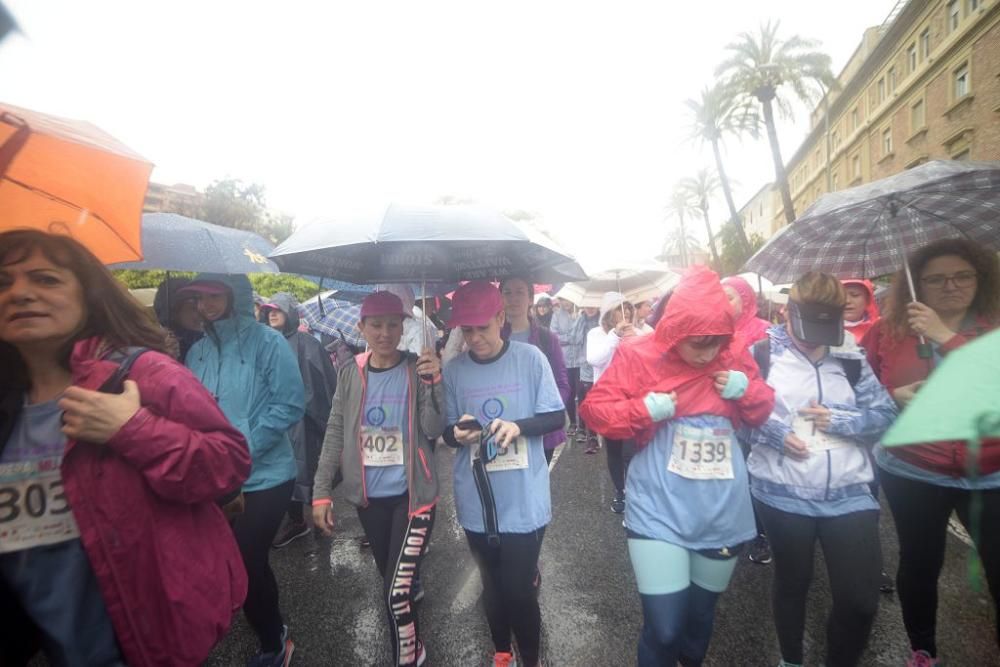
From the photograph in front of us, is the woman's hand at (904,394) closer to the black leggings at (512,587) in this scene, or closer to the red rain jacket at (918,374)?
the red rain jacket at (918,374)

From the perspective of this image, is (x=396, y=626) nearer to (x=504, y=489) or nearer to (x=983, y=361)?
(x=504, y=489)

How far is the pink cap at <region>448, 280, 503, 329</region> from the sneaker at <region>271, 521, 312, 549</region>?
10.1 feet

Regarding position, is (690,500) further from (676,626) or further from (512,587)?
(512,587)

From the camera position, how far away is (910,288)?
2400 mm

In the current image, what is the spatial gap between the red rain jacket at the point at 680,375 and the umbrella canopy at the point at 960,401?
1460mm

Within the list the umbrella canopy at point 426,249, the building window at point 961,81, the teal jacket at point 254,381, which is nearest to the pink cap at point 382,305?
the umbrella canopy at point 426,249

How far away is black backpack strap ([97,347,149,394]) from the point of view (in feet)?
4.40

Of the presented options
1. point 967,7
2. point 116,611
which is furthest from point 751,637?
point 967,7

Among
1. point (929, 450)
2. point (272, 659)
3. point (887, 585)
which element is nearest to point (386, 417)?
point (272, 659)

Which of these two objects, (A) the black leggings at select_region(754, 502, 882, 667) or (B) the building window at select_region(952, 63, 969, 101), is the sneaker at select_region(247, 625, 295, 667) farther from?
(B) the building window at select_region(952, 63, 969, 101)

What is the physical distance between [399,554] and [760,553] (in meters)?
2.92

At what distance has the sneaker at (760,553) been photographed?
348cm

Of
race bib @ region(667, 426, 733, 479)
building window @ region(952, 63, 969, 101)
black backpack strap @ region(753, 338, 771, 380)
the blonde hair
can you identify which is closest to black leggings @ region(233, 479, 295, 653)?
race bib @ region(667, 426, 733, 479)

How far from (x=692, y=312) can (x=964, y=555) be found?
3.35 m
